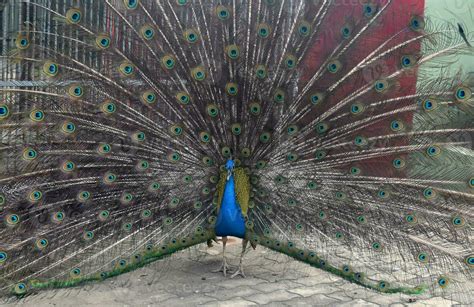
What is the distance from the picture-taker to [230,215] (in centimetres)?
381

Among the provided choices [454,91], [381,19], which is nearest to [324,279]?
[454,91]

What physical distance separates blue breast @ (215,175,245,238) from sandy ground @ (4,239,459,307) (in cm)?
46

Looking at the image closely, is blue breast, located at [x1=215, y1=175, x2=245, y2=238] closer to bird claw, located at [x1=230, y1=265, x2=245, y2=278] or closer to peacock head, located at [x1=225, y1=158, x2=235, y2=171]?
peacock head, located at [x1=225, y1=158, x2=235, y2=171]

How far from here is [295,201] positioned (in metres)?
3.82

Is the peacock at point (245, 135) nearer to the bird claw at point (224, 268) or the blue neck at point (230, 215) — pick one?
the blue neck at point (230, 215)

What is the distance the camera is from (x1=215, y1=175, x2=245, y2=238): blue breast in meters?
3.82

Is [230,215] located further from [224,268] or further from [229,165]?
[224,268]

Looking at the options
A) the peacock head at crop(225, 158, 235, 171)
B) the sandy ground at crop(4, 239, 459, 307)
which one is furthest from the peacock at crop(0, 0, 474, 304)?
the sandy ground at crop(4, 239, 459, 307)

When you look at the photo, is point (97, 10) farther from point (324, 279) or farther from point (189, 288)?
point (324, 279)

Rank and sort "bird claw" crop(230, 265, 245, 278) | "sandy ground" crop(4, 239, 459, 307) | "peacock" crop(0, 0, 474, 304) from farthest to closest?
"bird claw" crop(230, 265, 245, 278)
"sandy ground" crop(4, 239, 459, 307)
"peacock" crop(0, 0, 474, 304)

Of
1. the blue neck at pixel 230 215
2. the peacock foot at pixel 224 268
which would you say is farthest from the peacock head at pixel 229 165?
the peacock foot at pixel 224 268

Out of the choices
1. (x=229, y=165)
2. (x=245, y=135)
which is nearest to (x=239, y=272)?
(x=229, y=165)

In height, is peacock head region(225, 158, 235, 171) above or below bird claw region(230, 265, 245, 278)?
above

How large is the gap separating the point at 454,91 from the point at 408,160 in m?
0.54
